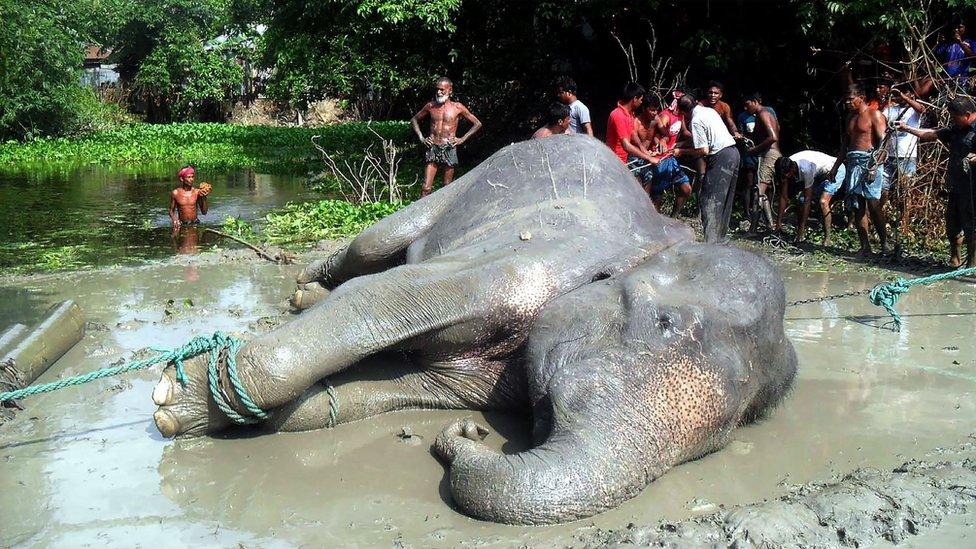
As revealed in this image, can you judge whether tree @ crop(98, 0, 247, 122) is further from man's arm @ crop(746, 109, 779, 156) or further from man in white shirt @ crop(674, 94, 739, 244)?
man in white shirt @ crop(674, 94, 739, 244)

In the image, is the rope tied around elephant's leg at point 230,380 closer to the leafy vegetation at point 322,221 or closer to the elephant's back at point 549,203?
the elephant's back at point 549,203

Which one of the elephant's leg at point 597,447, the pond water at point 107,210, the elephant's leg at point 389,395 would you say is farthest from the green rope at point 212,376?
the pond water at point 107,210

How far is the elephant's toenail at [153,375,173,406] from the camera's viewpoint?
455cm

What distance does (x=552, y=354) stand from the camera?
4.42 meters

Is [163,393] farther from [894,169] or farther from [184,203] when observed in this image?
[894,169]

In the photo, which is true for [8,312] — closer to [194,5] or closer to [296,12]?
[296,12]

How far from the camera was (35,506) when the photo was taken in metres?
4.00

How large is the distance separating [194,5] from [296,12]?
24.3 meters

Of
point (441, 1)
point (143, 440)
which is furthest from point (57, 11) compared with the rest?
point (143, 440)

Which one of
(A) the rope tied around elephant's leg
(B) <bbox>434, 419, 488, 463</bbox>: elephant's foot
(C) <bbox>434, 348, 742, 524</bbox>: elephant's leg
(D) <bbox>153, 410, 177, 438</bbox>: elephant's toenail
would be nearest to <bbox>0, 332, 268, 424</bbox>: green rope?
(A) the rope tied around elephant's leg

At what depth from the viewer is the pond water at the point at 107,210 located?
1000 cm

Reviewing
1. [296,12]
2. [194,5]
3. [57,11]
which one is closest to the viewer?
[296,12]

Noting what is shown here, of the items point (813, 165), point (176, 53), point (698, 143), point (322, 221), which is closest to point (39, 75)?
point (176, 53)

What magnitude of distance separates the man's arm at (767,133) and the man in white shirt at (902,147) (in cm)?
135
